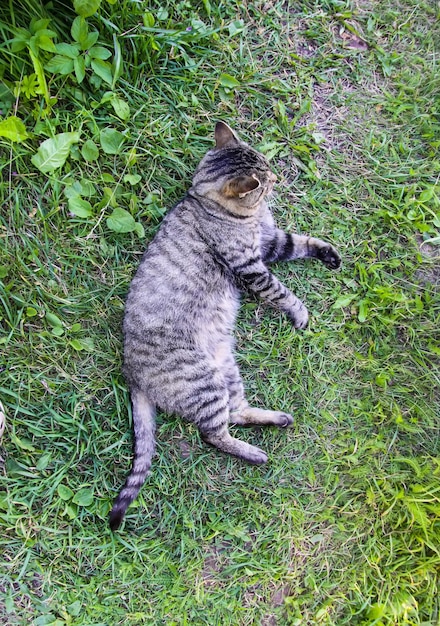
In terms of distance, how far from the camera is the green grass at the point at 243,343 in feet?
7.64

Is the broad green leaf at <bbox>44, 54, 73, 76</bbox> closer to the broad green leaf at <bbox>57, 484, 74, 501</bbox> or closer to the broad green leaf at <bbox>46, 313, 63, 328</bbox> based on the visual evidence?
the broad green leaf at <bbox>46, 313, 63, 328</bbox>

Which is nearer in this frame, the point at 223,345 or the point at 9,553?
the point at 9,553

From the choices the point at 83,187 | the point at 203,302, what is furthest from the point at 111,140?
the point at 203,302

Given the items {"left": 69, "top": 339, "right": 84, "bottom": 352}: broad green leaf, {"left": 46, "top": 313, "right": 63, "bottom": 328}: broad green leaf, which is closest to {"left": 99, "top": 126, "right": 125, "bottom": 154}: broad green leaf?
{"left": 46, "top": 313, "right": 63, "bottom": 328}: broad green leaf

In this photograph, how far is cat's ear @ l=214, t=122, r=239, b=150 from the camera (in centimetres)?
239

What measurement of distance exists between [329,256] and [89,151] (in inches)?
59.1

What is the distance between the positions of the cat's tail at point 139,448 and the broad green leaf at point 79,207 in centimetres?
100

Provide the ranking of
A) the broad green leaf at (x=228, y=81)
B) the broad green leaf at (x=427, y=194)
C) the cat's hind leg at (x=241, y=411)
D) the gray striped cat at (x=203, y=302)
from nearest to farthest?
the gray striped cat at (x=203, y=302) → the cat's hind leg at (x=241, y=411) → the broad green leaf at (x=228, y=81) → the broad green leaf at (x=427, y=194)

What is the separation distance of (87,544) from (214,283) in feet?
5.00

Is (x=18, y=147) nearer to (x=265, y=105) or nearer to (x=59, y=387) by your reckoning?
(x=59, y=387)

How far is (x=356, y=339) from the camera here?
8.84 feet

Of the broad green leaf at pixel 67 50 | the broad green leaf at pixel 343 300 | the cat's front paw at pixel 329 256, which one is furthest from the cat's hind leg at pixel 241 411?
the broad green leaf at pixel 67 50

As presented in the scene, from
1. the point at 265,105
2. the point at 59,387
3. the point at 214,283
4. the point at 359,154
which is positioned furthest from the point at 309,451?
the point at 265,105

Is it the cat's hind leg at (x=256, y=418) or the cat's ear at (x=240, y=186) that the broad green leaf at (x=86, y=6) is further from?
the cat's hind leg at (x=256, y=418)
